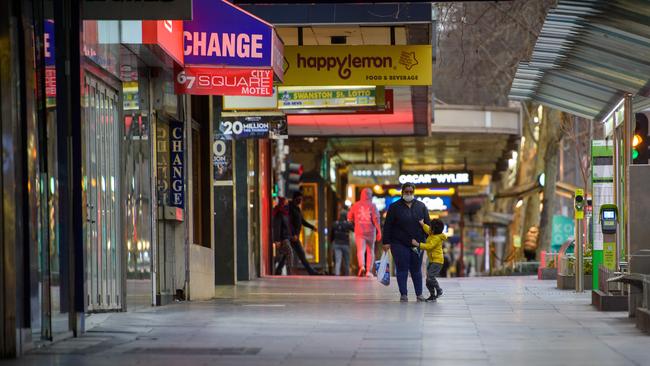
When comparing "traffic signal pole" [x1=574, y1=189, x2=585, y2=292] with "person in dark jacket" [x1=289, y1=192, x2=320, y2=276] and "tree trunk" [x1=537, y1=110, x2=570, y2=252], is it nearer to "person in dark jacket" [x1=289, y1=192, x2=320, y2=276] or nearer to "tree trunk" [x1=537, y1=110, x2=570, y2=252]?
"person in dark jacket" [x1=289, y1=192, x2=320, y2=276]

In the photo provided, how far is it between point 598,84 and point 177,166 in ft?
17.8

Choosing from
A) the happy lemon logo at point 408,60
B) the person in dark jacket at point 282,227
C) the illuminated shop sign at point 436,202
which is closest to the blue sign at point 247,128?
the happy lemon logo at point 408,60

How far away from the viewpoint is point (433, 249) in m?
19.1

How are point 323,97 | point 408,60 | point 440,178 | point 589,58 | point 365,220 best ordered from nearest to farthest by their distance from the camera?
point 589,58 < point 408,60 < point 323,97 < point 365,220 < point 440,178

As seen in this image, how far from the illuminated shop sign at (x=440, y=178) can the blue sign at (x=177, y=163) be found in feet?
80.1

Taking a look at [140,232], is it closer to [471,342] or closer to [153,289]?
[153,289]

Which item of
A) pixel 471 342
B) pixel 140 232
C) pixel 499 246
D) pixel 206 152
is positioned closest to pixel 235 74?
pixel 140 232

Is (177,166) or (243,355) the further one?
(177,166)

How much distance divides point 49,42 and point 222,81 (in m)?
5.25

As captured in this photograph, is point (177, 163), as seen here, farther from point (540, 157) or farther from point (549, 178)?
point (540, 157)

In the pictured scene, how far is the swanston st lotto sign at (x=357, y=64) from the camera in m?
20.8

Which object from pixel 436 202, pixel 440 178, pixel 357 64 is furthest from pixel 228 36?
pixel 436 202

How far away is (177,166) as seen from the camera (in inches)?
719

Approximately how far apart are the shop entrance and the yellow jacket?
5.12 metres
